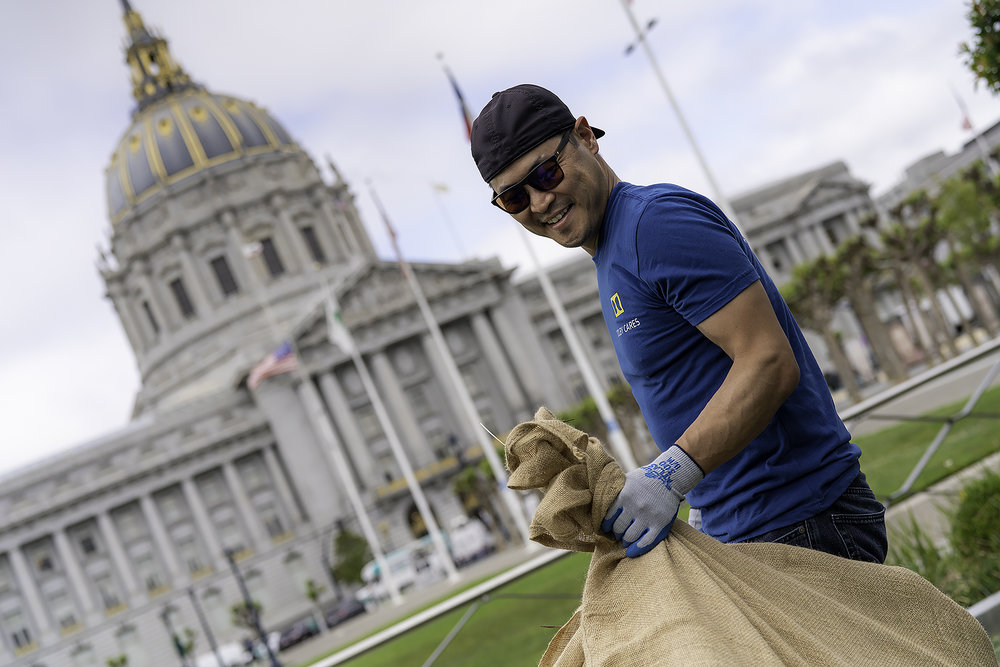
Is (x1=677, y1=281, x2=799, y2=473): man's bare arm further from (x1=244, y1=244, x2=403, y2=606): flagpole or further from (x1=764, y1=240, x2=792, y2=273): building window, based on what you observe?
(x1=764, y1=240, x2=792, y2=273): building window

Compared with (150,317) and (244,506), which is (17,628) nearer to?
(244,506)

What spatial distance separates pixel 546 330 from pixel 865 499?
182 feet

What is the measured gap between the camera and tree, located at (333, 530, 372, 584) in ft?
150

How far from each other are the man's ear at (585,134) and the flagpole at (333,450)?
3214cm

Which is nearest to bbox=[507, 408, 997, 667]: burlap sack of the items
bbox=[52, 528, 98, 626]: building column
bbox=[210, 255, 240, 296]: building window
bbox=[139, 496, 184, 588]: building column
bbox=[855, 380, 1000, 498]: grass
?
bbox=[855, 380, 1000, 498]: grass

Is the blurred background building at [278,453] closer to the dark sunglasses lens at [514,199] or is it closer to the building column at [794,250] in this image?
the building column at [794,250]

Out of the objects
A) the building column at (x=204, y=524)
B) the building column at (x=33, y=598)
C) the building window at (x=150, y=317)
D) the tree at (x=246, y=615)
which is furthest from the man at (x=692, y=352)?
the building window at (x=150, y=317)

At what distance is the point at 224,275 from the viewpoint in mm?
65125

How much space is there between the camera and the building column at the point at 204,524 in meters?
54.2

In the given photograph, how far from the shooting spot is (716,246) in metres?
1.91

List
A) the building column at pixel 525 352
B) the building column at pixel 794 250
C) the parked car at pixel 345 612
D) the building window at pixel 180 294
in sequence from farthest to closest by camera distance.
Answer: the building window at pixel 180 294, the building column at pixel 794 250, the building column at pixel 525 352, the parked car at pixel 345 612

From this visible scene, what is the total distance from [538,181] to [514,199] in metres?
0.08

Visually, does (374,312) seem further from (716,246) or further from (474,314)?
(716,246)

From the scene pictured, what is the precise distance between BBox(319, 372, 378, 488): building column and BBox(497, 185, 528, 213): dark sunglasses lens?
49869mm
